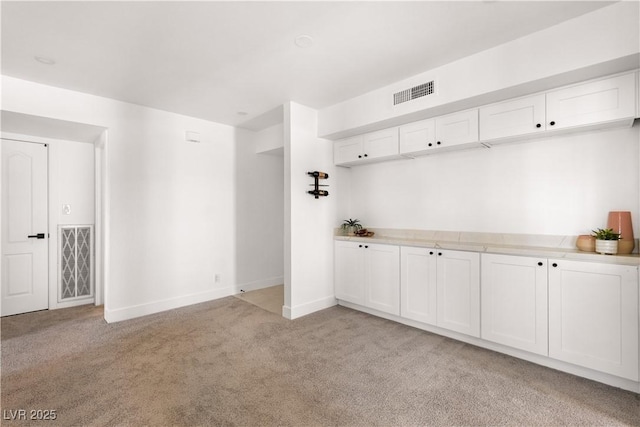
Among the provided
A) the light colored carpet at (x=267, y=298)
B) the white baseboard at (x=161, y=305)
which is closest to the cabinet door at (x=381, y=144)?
the light colored carpet at (x=267, y=298)

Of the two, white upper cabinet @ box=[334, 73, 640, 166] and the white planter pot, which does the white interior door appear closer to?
white upper cabinet @ box=[334, 73, 640, 166]

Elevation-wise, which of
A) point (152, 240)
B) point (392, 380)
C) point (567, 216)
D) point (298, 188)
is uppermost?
point (298, 188)

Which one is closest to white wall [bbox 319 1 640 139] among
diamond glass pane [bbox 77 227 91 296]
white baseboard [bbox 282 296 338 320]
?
white baseboard [bbox 282 296 338 320]

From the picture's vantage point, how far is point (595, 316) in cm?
215

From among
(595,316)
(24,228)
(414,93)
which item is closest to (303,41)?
(414,93)

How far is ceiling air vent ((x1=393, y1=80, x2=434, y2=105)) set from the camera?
2863 mm

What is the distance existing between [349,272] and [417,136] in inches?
71.7

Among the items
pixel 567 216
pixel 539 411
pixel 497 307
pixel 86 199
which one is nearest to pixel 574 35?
pixel 567 216

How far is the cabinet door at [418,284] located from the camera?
303 centimetres

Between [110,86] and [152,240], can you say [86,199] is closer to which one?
[152,240]

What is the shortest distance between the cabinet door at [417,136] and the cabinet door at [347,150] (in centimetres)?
61

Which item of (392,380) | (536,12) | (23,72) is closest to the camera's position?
(536,12)

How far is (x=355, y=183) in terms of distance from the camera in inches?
169

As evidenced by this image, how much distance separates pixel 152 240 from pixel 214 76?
2.21 m
